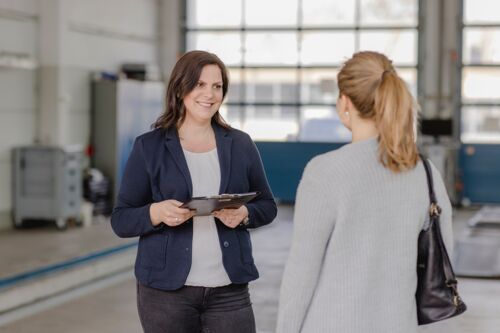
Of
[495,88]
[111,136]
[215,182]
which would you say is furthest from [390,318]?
[495,88]

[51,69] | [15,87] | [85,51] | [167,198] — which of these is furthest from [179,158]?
[85,51]

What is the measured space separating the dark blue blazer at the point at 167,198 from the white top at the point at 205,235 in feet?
0.05

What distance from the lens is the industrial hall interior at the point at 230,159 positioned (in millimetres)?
2164

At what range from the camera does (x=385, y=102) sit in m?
2.11

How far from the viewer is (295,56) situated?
49.9ft

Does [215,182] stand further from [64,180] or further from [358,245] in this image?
[64,180]

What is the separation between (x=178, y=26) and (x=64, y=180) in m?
5.09

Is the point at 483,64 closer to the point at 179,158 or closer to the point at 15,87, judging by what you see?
the point at 15,87

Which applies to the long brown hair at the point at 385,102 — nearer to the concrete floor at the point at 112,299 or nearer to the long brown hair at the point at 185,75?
the long brown hair at the point at 185,75

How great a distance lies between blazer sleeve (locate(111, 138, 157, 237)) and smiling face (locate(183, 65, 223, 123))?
185 mm

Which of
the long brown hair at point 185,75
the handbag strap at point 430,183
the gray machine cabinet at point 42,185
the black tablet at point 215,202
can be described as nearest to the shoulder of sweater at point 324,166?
the handbag strap at point 430,183

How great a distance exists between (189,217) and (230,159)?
0.25m

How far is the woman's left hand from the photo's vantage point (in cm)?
277

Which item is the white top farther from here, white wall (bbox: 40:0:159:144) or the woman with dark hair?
white wall (bbox: 40:0:159:144)
